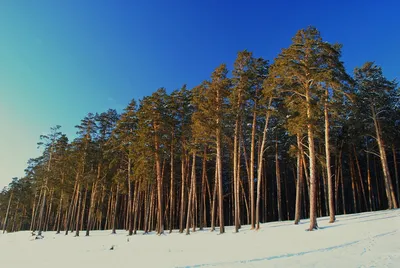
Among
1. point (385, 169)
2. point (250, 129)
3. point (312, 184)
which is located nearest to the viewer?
point (312, 184)

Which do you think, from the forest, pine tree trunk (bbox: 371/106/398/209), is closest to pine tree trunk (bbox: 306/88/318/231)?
the forest

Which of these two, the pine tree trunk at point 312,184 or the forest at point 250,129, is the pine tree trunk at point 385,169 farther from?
the pine tree trunk at point 312,184

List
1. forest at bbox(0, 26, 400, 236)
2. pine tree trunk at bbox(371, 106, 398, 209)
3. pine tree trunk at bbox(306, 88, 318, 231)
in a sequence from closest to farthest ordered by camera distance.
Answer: pine tree trunk at bbox(306, 88, 318, 231) < forest at bbox(0, 26, 400, 236) < pine tree trunk at bbox(371, 106, 398, 209)

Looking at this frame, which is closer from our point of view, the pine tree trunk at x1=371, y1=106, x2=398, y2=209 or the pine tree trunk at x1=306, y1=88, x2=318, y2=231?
the pine tree trunk at x1=306, y1=88, x2=318, y2=231

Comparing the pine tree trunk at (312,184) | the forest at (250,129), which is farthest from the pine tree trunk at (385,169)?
the pine tree trunk at (312,184)

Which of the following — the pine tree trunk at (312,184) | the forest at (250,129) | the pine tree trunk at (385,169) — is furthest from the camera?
the pine tree trunk at (385,169)

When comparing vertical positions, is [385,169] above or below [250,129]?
below

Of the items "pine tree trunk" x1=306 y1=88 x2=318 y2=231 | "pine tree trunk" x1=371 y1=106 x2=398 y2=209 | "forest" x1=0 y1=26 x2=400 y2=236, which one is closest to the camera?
"pine tree trunk" x1=306 y1=88 x2=318 y2=231

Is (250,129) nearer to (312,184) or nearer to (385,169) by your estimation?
(312,184)

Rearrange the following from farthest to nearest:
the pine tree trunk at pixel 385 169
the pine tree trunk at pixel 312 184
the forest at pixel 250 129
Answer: the pine tree trunk at pixel 385 169
the forest at pixel 250 129
the pine tree trunk at pixel 312 184

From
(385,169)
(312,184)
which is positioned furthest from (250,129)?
(385,169)

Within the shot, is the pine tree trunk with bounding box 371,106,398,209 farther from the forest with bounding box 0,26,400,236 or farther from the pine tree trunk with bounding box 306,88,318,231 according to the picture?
the pine tree trunk with bounding box 306,88,318,231

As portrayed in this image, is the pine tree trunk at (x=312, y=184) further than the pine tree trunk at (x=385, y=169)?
No

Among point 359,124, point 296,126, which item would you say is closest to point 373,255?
point 296,126
